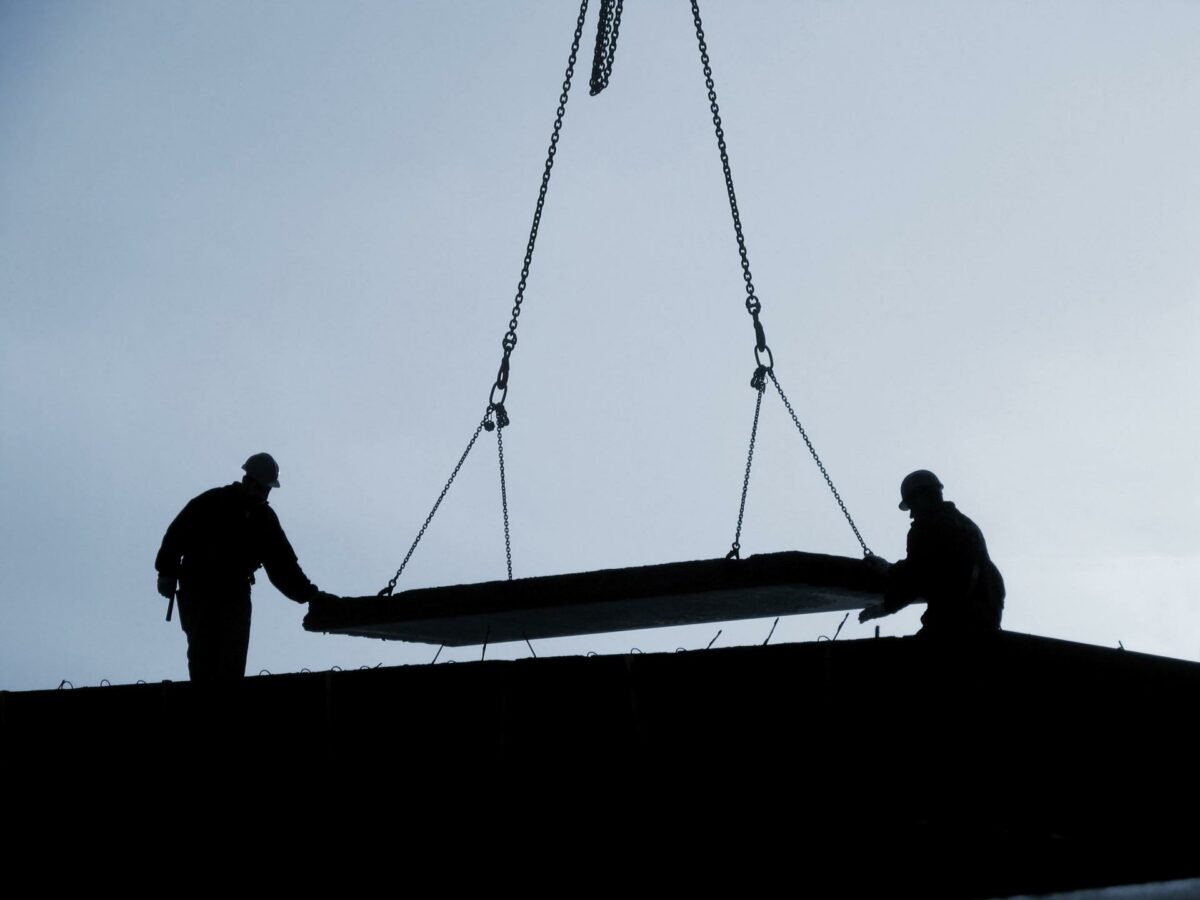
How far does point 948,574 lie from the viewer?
632cm

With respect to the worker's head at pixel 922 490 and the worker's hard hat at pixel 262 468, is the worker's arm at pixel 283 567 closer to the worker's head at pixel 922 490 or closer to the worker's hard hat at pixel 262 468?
the worker's hard hat at pixel 262 468

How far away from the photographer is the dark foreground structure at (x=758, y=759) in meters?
4.83

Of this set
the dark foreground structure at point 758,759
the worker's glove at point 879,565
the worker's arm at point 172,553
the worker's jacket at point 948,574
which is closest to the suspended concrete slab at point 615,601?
the worker's glove at point 879,565

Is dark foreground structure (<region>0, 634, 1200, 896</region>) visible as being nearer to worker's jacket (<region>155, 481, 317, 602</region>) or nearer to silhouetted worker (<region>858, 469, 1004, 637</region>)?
silhouetted worker (<region>858, 469, 1004, 637</region>)

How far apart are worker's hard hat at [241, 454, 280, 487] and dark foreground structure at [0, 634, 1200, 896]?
101 inches

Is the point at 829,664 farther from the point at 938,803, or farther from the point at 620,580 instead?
the point at 620,580

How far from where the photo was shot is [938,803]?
189 inches

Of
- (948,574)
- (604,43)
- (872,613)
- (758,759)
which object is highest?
(604,43)

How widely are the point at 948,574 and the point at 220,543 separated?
4273mm

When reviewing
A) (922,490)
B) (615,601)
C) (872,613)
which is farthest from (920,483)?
(615,601)

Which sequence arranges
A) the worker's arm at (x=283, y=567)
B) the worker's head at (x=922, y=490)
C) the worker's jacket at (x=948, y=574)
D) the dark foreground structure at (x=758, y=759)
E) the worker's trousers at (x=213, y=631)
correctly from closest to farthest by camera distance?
the dark foreground structure at (x=758, y=759), the worker's jacket at (x=948, y=574), the worker's head at (x=922, y=490), the worker's trousers at (x=213, y=631), the worker's arm at (x=283, y=567)

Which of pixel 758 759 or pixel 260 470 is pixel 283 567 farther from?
pixel 758 759

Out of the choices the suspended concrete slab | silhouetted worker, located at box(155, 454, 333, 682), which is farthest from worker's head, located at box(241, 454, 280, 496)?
the suspended concrete slab

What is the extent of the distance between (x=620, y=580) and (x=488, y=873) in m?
2.08
